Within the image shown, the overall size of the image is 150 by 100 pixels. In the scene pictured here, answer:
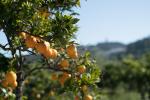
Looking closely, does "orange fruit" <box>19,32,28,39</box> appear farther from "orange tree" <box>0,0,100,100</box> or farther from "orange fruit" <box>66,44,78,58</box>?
"orange fruit" <box>66,44,78,58</box>

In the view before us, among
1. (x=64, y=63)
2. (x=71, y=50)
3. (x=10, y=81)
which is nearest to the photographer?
(x=10, y=81)

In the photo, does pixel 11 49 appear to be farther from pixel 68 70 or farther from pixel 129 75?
pixel 129 75

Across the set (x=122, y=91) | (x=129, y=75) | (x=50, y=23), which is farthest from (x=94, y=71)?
(x=122, y=91)

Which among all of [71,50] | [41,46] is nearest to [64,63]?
[71,50]

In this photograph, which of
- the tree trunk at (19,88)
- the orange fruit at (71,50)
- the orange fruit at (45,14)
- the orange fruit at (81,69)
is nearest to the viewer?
the orange fruit at (71,50)

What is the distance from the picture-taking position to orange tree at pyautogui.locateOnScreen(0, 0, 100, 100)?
17.3 feet

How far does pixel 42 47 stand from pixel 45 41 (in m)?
0.21

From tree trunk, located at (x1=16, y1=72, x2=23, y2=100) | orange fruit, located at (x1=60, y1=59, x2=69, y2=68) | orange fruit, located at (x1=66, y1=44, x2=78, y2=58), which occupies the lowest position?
tree trunk, located at (x1=16, y1=72, x2=23, y2=100)

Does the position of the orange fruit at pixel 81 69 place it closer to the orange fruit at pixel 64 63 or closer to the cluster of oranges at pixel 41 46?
the orange fruit at pixel 64 63

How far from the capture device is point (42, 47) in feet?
17.2

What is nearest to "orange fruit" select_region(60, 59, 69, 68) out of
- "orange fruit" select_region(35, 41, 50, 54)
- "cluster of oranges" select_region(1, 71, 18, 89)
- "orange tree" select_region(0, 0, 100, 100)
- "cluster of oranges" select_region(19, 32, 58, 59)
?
"orange tree" select_region(0, 0, 100, 100)

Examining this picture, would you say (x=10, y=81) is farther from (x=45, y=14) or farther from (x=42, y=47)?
(x=45, y=14)

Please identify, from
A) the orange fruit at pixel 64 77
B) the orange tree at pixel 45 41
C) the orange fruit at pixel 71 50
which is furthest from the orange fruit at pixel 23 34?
the orange fruit at pixel 64 77

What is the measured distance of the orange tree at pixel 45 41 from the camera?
5.27 metres
